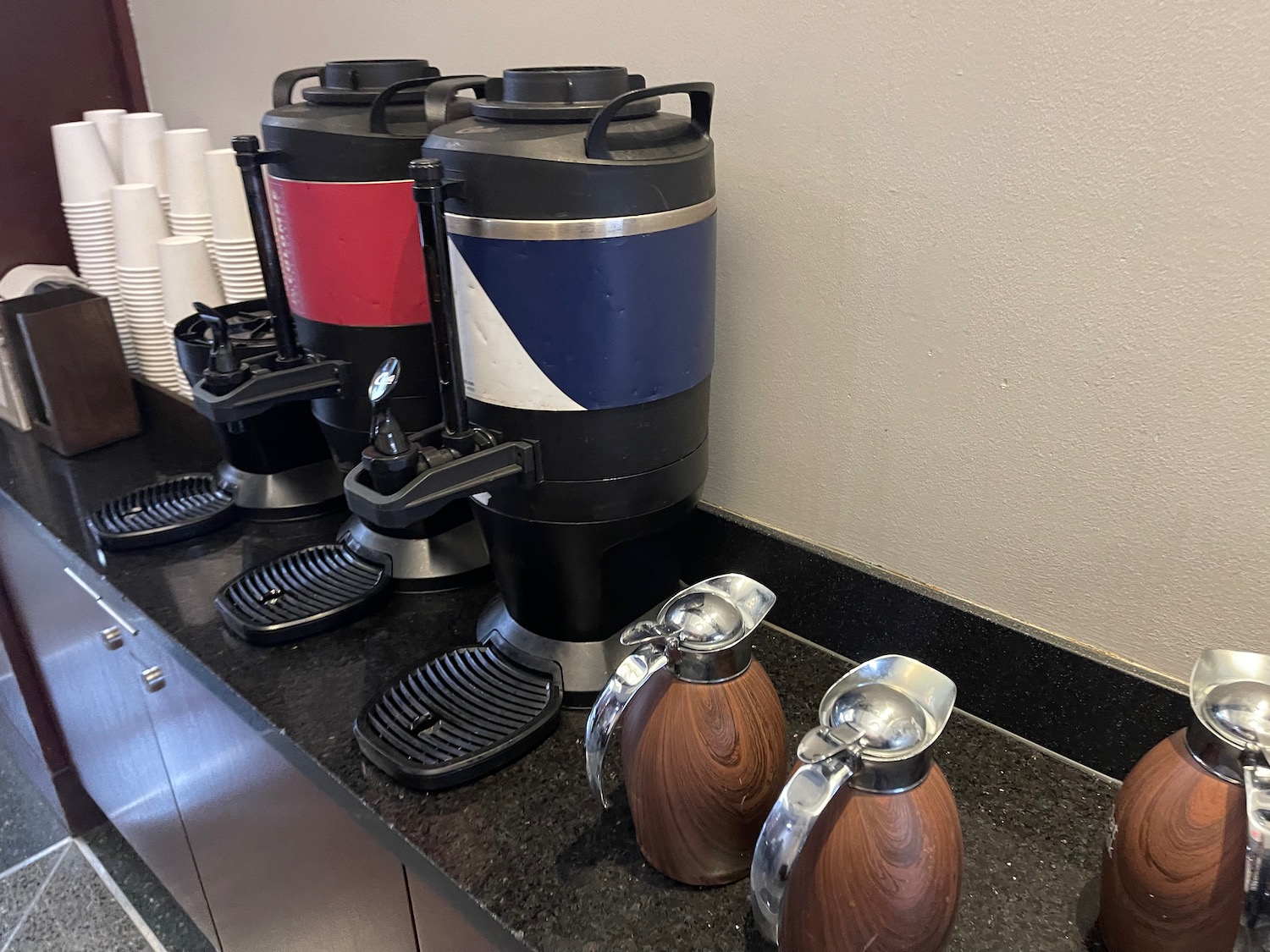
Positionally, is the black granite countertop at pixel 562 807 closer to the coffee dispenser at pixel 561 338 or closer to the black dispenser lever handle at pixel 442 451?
the coffee dispenser at pixel 561 338

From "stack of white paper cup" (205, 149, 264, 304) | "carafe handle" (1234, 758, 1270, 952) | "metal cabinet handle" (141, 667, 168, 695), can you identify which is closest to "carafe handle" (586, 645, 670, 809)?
"carafe handle" (1234, 758, 1270, 952)

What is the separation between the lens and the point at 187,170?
4.41 ft

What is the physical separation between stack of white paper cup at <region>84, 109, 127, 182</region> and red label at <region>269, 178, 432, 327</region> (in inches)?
31.5

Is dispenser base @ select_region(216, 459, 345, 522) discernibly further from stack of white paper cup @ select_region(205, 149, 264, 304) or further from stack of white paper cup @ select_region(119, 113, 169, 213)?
stack of white paper cup @ select_region(119, 113, 169, 213)

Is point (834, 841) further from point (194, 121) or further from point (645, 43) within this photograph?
point (194, 121)

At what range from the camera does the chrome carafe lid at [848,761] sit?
0.49 meters

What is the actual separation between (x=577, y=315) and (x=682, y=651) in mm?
249

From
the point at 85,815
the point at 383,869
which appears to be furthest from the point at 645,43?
the point at 85,815

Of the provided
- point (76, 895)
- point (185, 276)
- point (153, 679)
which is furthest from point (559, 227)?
point (76, 895)

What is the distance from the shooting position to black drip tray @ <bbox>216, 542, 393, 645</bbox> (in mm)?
908

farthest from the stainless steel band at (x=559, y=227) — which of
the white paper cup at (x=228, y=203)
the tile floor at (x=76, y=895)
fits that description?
the tile floor at (x=76, y=895)

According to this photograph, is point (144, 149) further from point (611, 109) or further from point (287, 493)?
point (611, 109)

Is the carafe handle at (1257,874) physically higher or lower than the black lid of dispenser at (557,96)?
lower

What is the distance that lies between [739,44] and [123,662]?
0.99 meters
